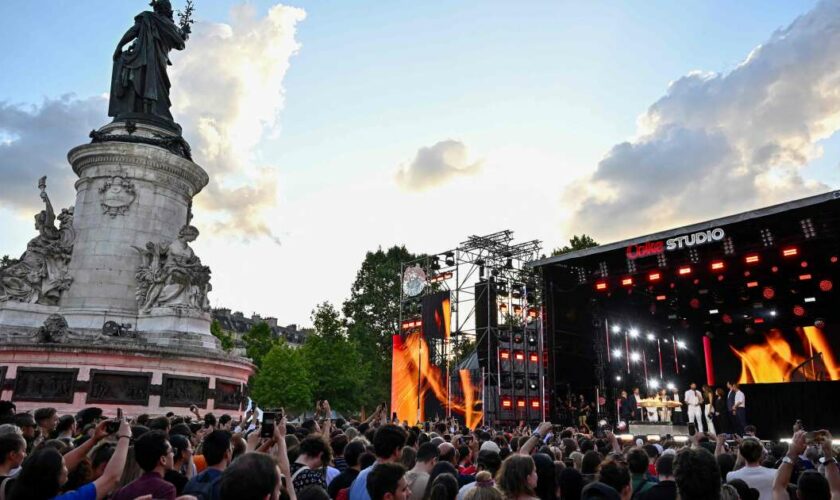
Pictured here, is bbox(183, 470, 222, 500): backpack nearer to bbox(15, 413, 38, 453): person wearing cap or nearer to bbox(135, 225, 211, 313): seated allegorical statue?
bbox(15, 413, 38, 453): person wearing cap

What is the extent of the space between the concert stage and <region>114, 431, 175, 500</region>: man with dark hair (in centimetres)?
2173

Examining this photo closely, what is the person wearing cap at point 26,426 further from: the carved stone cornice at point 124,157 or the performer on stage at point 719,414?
the performer on stage at point 719,414

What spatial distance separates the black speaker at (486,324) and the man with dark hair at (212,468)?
24.9 m

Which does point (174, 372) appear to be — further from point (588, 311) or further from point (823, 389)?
point (823, 389)

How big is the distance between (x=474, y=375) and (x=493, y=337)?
9.26 feet

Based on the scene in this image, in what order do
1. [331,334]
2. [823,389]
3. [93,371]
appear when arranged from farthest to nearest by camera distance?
[331,334], [823,389], [93,371]

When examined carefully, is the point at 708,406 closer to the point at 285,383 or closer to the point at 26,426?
the point at 26,426

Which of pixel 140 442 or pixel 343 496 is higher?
pixel 140 442

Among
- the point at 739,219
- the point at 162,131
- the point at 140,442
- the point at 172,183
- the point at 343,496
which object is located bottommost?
the point at 343,496

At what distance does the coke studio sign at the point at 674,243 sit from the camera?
21.8m

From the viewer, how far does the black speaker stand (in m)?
29.3

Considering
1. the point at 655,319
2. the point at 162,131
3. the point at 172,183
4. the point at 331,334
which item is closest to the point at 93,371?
the point at 172,183

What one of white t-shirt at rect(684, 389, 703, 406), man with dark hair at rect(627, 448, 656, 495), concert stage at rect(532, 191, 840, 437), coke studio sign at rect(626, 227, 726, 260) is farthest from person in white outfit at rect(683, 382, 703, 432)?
man with dark hair at rect(627, 448, 656, 495)

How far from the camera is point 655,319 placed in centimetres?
3073
